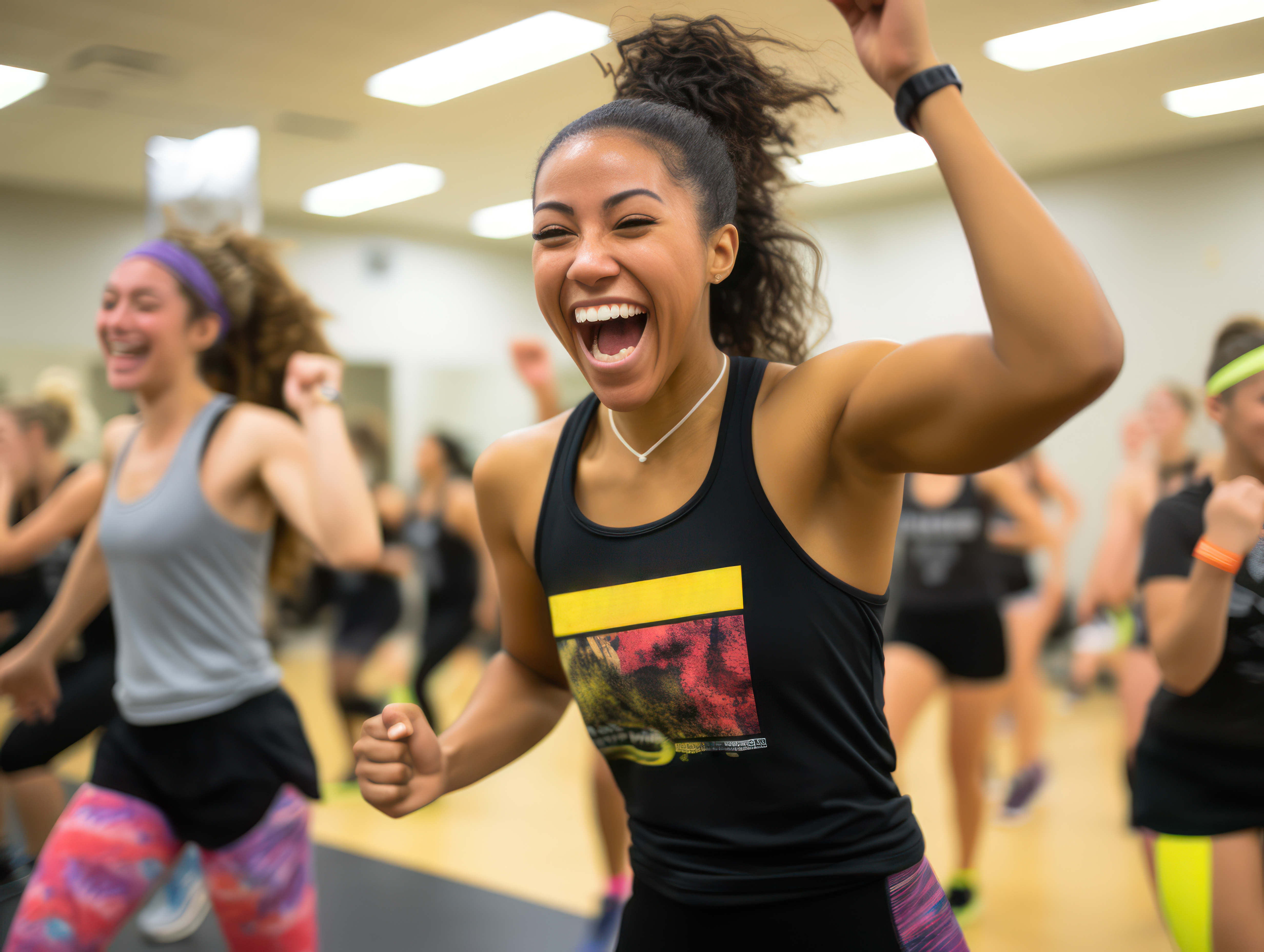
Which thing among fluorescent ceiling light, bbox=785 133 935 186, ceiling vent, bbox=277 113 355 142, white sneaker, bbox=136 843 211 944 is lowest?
white sneaker, bbox=136 843 211 944

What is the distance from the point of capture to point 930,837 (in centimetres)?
404

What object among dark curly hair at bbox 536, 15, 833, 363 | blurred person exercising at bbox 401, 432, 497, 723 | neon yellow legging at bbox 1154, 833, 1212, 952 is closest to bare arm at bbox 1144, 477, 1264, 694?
neon yellow legging at bbox 1154, 833, 1212, 952

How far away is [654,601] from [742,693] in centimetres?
13

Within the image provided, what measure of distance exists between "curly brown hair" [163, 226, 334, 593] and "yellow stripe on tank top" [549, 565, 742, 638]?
54.7 inches

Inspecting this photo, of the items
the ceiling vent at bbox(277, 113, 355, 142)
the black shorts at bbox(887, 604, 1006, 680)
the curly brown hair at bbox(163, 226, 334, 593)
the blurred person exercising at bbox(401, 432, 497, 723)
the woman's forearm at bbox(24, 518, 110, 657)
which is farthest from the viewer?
the ceiling vent at bbox(277, 113, 355, 142)

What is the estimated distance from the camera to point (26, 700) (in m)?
2.41

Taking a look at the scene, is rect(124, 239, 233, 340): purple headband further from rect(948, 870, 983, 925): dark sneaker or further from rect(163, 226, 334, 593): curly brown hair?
rect(948, 870, 983, 925): dark sneaker

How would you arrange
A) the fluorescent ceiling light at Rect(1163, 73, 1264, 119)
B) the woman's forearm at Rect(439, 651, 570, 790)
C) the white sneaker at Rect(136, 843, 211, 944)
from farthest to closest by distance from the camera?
the fluorescent ceiling light at Rect(1163, 73, 1264, 119) → the white sneaker at Rect(136, 843, 211, 944) → the woman's forearm at Rect(439, 651, 570, 790)

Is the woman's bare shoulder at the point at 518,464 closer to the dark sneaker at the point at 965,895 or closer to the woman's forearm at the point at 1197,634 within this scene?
the woman's forearm at the point at 1197,634

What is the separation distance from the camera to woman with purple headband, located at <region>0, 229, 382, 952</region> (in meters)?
1.86

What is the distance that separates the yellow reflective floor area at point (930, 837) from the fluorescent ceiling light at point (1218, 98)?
3498 millimetres

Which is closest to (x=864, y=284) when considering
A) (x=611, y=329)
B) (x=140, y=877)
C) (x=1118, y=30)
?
(x=1118, y=30)

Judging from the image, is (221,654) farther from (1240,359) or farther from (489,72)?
(489,72)

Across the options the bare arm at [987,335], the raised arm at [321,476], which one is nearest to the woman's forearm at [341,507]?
the raised arm at [321,476]
